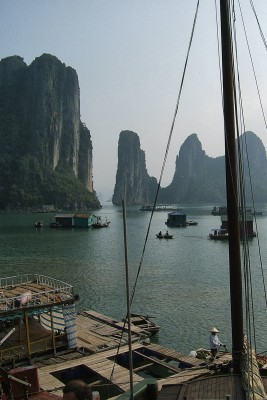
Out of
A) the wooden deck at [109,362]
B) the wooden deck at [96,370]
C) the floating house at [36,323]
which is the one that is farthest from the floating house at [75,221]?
the wooden deck at [96,370]

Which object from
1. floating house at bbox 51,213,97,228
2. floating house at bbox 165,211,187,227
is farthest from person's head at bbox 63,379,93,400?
floating house at bbox 51,213,97,228

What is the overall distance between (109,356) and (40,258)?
42.6m

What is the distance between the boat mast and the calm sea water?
1410 centimetres

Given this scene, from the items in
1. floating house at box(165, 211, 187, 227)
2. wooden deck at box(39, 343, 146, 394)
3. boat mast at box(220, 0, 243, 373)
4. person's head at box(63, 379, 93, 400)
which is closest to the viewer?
person's head at box(63, 379, 93, 400)

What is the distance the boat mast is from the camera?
1121cm

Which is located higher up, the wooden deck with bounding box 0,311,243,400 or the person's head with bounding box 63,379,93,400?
the person's head with bounding box 63,379,93,400

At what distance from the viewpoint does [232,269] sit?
37.6 ft

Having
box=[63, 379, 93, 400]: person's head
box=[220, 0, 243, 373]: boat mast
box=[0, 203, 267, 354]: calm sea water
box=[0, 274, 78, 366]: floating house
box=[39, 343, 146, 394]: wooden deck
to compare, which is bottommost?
box=[0, 203, 267, 354]: calm sea water

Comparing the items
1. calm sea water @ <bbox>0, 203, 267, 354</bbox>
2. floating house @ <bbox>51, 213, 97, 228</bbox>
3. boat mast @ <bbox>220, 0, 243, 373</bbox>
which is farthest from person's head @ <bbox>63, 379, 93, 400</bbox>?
floating house @ <bbox>51, 213, 97, 228</bbox>

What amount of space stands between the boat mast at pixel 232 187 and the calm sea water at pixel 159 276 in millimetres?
14100

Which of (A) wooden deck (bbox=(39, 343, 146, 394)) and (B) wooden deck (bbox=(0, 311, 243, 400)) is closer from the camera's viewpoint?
(A) wooden deck (bbox=(39, 343, 146, 394))

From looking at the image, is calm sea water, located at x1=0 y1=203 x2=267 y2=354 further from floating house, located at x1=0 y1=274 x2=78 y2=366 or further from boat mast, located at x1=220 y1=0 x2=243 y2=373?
boat mast, located at x1=220 y1=0 x2=243 y2=373

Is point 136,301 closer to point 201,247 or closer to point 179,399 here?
point 179,399

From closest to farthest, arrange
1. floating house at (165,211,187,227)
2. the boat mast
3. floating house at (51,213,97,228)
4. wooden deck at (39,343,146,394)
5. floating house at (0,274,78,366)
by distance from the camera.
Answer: the boat mast, wooden deck at (39,343,146,394), floating house at (0,274,78,366), floating house at (165,211,187,227), floating house at (51,213,97,228)
